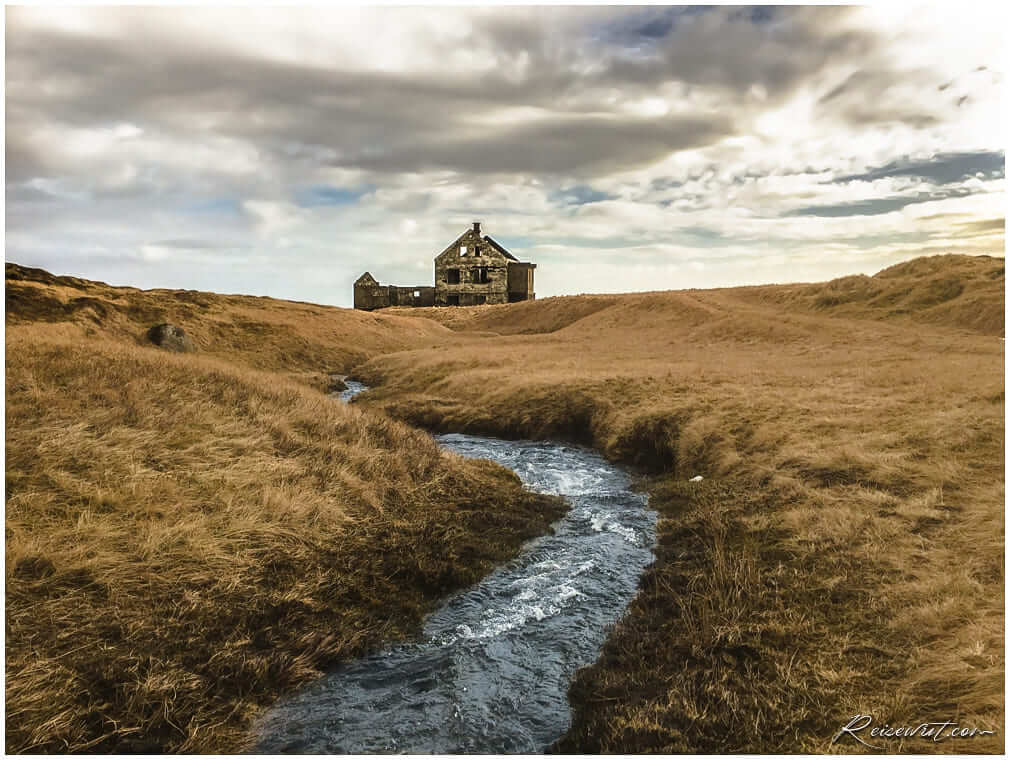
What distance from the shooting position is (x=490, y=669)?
871 centimetres

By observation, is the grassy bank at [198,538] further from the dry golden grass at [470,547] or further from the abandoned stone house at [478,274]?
the abandoned stone house at [478,274]

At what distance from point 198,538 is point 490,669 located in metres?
5.14

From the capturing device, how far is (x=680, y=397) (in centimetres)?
2333

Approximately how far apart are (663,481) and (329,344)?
4075 centimetres

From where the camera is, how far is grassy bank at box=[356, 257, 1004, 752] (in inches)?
278

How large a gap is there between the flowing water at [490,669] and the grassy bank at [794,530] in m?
0.54

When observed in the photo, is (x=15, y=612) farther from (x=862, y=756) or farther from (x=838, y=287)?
(x=838, y=287)

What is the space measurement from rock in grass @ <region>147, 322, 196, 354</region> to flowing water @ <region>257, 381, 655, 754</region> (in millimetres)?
35982

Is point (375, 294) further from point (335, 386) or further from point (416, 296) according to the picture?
point (335, 386)

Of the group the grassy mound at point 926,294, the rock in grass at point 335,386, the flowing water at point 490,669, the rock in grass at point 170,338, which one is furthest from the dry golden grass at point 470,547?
the rock in grass at point 170,338

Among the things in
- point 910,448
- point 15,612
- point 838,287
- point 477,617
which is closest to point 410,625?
point 477,617

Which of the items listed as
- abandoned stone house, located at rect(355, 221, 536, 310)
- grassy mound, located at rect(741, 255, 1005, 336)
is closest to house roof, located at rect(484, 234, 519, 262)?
abandoned stone house, located at rect(355, 221, 536, 310)

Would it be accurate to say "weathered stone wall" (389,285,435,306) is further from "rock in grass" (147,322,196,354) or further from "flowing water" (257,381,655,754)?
"flowing water" (257,381,655,754)

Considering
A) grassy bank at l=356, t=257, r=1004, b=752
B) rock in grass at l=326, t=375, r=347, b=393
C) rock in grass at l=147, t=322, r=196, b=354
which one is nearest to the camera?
grassy bank at l=356, t=257, r=1004, b=752
